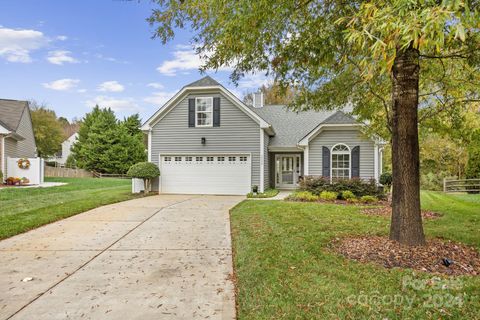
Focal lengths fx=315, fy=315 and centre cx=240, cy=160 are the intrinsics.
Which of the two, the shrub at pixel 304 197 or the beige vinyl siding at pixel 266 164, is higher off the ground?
the beige vinyl siding at pixel 266 164

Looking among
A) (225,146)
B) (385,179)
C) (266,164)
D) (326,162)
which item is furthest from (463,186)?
(225,146)

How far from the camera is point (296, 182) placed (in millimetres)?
17797

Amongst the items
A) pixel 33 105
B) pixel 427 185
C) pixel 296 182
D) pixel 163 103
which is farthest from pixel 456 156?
pixel 33 105

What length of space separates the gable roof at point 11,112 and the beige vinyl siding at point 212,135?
11.4 metres

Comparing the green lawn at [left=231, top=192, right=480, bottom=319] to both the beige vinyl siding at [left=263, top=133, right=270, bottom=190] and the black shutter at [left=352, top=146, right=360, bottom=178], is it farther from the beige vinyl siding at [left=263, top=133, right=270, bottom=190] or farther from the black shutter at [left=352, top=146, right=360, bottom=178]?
the beige vinyl siding at [left=263, top=133, right=270, bottom=190]

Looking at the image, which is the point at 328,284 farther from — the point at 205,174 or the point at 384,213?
the point at 205,174

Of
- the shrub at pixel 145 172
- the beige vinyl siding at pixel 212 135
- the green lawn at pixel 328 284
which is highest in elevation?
the beige vinyl siding at pixel 212 135

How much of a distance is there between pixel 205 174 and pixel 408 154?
11.6m

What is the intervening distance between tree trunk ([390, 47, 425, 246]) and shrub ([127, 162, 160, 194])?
468 inches

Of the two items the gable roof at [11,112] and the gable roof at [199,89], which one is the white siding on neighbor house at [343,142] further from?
the gable roof at [11,112]

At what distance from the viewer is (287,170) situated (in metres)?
18.0

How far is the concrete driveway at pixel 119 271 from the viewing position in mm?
3320

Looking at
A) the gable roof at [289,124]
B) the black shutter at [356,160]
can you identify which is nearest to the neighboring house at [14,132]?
the gable roof at [289,124]

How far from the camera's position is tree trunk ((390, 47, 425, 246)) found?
4.75 metres
